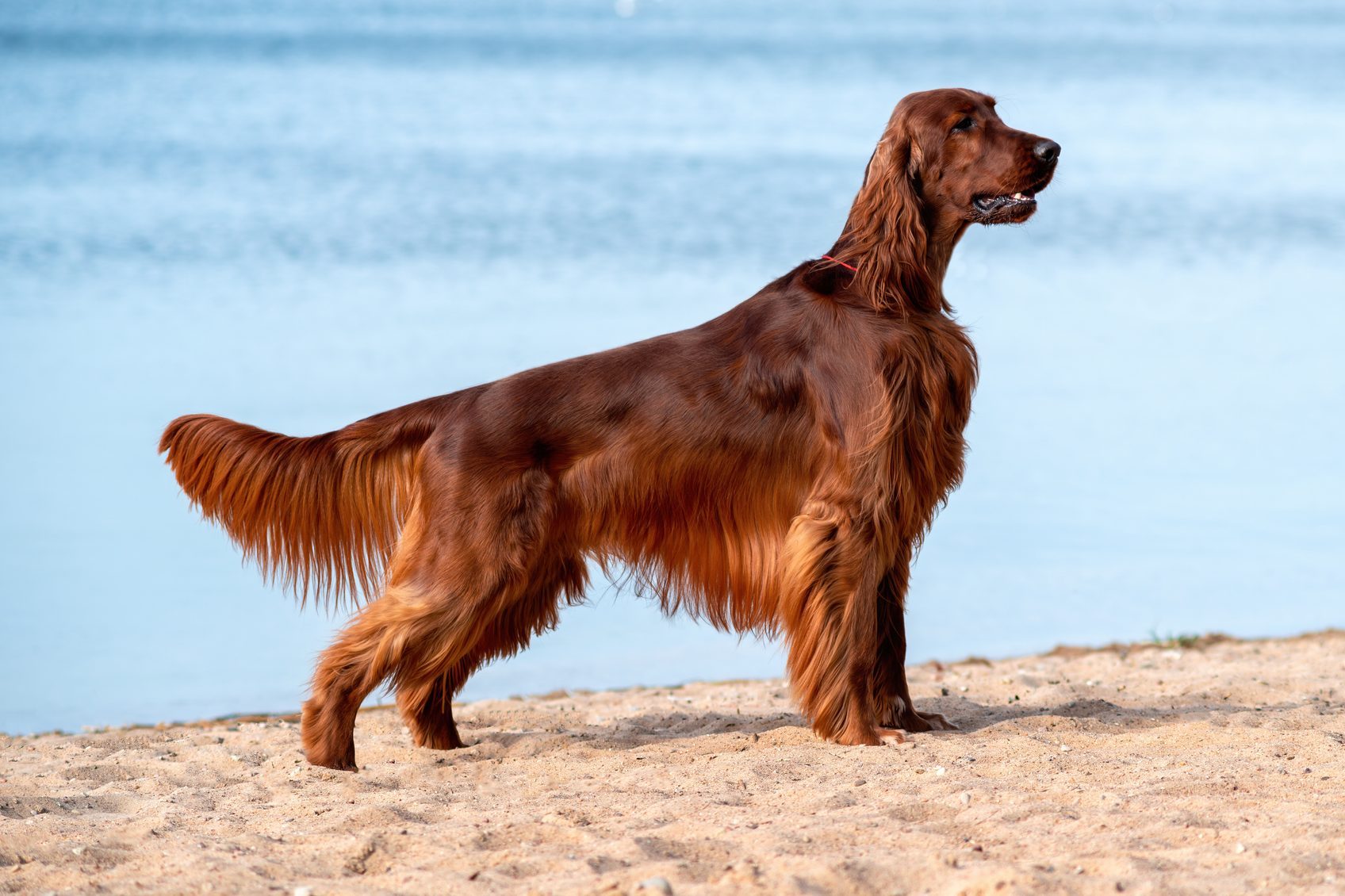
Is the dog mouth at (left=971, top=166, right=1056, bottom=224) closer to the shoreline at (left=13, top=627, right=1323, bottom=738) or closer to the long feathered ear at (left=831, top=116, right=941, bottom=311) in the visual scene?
the long feathered ear at (left=831, top=116, right=941, bottom=311)

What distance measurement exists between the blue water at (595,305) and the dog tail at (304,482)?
1.49 meters

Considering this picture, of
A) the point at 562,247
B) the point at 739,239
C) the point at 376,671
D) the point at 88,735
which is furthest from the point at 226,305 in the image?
the point at 376,671

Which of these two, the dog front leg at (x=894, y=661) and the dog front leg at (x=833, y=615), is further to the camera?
the dog front leg at (x=894, y=661)

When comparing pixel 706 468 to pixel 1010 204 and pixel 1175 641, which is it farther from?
pixel 1175 641

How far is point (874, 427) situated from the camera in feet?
15.8

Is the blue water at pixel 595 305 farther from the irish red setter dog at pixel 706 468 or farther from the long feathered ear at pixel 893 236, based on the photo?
the long feathered ear at pixel 893 236

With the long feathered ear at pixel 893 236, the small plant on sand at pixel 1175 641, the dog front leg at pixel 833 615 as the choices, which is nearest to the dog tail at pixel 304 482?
the dog front leg at pixel 833 615

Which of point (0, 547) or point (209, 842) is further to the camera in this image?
point (0, 547)

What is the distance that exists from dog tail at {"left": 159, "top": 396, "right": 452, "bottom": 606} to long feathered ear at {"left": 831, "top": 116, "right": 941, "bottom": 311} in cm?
137

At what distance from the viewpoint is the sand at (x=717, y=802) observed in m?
3.57

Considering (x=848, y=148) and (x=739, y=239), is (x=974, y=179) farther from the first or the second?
(x=848, y=148)

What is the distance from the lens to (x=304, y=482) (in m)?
5.00

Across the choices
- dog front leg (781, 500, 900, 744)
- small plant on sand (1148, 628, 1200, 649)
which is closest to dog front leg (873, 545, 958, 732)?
dog front leg (781, 500, 900, 744)

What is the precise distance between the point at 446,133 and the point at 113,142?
5217 mm
